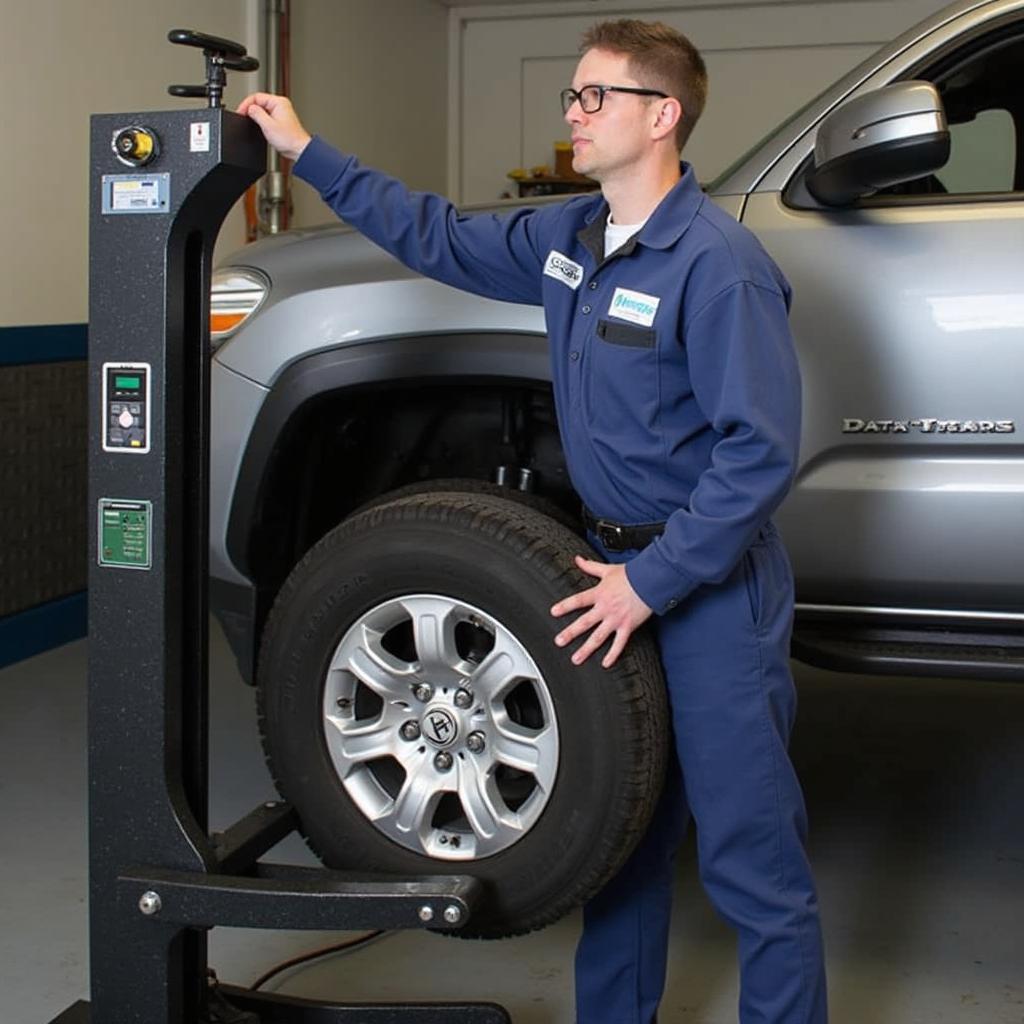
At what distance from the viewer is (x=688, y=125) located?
2.26 meters

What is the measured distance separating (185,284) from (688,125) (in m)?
0.81

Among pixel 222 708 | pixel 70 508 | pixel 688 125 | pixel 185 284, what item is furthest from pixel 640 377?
pixel 70 508

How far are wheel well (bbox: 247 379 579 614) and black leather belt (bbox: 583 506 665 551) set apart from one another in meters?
0.64

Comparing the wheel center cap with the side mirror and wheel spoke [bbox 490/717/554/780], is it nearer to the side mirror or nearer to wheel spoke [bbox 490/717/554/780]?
wheel spoke [bbox 490/717/554/780]

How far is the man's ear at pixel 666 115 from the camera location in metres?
2.19

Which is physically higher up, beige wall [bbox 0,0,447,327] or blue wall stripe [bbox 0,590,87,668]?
beige wall [bbox 0,0,447,327]

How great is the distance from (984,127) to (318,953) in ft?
8.52

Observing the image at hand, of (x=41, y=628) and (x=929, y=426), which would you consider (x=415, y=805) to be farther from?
(x=41, y=628)

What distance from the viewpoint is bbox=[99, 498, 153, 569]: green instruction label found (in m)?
A: 2.15

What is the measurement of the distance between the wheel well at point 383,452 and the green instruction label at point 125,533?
79cm

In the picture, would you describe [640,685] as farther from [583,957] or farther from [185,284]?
[185,284]

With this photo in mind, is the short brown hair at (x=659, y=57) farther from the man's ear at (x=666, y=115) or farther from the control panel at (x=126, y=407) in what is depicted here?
the control panel at (x=126, y=407)

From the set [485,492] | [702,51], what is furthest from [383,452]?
[702,51]

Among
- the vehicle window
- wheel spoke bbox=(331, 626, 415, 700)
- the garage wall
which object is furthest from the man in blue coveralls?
the garage wall
